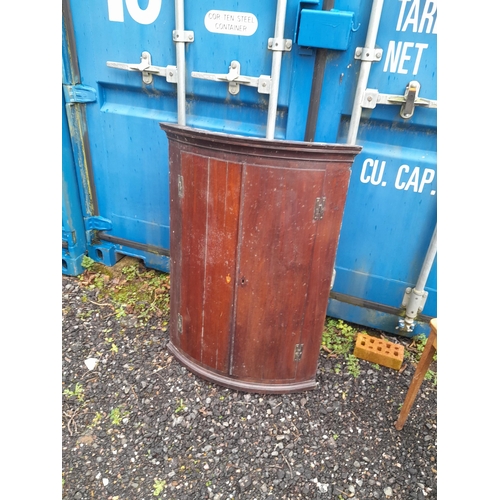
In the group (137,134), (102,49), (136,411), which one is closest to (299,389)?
(136,411)

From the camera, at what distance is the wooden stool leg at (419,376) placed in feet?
5.77

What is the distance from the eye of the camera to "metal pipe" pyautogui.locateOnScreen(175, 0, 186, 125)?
6.64 ft

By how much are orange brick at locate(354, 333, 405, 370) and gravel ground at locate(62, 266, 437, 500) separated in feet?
0.17

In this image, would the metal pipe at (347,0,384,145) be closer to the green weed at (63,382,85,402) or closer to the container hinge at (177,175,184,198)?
the container hinge at (177,175,184,198)

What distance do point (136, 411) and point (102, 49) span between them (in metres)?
Answer: 2.22

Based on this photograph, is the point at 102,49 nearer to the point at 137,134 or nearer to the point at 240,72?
the point at 137,134

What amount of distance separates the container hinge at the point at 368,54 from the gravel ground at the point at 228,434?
5.76 feet

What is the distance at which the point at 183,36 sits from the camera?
2078mm

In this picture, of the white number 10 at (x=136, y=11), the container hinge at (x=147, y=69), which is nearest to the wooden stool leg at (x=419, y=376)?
the container hinge at (x=147, y=69)

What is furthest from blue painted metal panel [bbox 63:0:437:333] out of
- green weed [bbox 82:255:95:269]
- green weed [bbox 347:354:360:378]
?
green weed [bbox 82:255:95:269]

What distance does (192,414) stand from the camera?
206cm

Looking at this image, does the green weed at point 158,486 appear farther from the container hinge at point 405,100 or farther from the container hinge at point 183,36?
the container hinge at point 183,36

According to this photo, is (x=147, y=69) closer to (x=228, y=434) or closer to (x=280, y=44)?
(x=280, y=44)

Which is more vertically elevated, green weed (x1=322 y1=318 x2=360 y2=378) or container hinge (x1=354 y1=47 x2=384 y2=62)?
container hinge (x1=354 y1=47 x2=384 y2=62)
